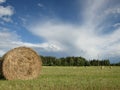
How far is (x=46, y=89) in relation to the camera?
10.9 meters

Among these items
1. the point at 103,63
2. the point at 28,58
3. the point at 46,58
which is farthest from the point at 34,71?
the point at 103,63

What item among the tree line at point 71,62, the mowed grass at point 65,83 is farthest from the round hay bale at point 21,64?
the tree line at point 71,62

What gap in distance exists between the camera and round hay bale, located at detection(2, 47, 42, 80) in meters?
16.5

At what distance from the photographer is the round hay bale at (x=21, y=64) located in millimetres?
16461

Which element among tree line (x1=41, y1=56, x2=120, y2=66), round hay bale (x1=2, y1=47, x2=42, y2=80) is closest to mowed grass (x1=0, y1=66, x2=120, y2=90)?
round hay bale (x1=2, y1=47, x2=42, y2=80)

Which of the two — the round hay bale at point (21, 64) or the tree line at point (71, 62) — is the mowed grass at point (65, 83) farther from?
the tree line at point (71, 62)

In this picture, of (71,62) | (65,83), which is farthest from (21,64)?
(71,62)

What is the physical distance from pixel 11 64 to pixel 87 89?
7297 mm

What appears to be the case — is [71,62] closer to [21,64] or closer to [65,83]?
[21,64]

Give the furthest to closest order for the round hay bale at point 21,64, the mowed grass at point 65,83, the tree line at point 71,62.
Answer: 1. the tree line at point 71,62
2. the round hay bale at point 21,64
3. the mowed grass at point 65,83

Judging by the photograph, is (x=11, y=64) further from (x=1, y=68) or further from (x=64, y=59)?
(x=64, y=59)

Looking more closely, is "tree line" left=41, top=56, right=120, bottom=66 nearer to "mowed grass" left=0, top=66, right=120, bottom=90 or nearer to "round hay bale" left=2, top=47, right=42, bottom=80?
Answer: "round hay bale" left=2, top=47, right=42, bottom=80

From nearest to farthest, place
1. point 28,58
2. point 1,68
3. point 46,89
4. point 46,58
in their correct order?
1. point 46,89
2. point 1,68
3. point 28,58
4. point 46,58

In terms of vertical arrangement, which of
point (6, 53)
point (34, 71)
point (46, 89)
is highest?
point (6, 53)
